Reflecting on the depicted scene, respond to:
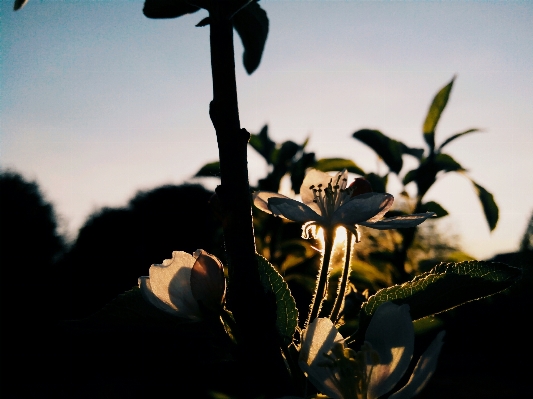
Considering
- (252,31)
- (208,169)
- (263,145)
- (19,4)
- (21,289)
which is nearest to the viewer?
(19,4)

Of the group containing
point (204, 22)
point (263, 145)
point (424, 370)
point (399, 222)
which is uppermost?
point (263, 145)

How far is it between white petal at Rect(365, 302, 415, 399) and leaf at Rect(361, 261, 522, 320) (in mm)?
53

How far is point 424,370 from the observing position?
15.4 inches

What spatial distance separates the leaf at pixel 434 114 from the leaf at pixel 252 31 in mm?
879

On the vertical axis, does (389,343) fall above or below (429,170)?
below

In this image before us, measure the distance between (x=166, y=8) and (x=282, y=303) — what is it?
1.20 feet

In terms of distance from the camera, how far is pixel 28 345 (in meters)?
3.28

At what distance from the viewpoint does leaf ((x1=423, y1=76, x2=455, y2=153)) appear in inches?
53.4

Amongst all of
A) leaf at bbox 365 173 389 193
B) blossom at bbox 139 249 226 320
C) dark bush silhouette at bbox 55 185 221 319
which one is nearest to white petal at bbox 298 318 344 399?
blossom at bbox 139 249 226 320

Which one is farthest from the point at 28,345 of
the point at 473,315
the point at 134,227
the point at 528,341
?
the point at 528,341

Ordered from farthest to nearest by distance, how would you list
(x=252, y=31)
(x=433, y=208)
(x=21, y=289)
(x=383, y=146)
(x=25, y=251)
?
(x=25, y=251) → (x=21, y=289) → (x=383, y=146) → (x=433, y=208) → (x=252, y=31)

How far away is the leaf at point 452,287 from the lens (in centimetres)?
47

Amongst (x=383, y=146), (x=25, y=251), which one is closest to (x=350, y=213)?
(x=383, y=146)

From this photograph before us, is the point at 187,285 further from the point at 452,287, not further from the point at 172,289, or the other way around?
the point at 452,287
